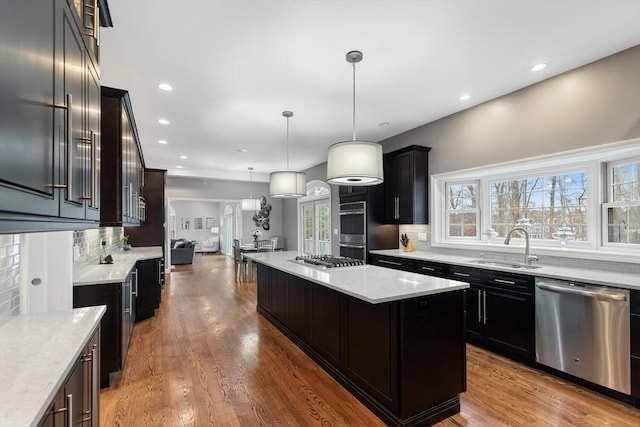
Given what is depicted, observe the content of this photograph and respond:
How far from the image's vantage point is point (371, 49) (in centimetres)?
270

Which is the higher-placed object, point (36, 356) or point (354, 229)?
point (354, 229)

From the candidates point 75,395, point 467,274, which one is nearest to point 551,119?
point 467,274

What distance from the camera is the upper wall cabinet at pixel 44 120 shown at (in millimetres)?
724

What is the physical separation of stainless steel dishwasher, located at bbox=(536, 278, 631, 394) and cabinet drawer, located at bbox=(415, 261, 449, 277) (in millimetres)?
1052

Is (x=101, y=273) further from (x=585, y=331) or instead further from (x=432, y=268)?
(x=585, y=331)

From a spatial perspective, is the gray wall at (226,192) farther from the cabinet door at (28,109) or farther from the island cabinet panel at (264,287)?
the cabinet door at (28,109)

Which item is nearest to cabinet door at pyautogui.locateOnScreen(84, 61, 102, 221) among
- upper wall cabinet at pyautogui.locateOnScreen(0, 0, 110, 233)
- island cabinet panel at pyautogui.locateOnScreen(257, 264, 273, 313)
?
upper wall cabinet at pyautogui.locateOnScreen(0, 0, 110, 233)

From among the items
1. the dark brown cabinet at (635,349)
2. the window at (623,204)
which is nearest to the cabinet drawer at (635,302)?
the dark brown cabinet at (635,349)

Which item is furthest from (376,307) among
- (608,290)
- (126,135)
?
(126,135)

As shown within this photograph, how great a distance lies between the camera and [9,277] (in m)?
1.72

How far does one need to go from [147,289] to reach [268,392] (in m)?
2.86

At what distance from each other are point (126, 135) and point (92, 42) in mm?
1803

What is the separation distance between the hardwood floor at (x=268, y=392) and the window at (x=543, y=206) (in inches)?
62.5

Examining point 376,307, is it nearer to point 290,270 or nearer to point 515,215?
point 290,270
